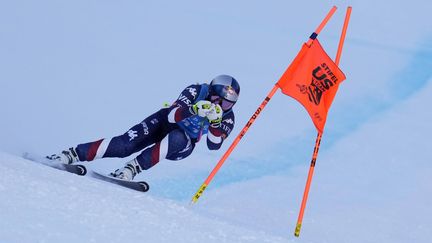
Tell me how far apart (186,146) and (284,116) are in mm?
4230

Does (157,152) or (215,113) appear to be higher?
(215,113)

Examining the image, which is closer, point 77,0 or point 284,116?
point 284,116

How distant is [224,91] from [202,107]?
323 millimetres

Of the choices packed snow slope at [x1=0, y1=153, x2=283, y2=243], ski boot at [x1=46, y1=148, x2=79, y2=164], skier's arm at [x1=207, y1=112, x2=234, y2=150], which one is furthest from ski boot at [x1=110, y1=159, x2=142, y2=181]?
packed snow slope at [x1=0, y1=153, x2=283, y2=243]

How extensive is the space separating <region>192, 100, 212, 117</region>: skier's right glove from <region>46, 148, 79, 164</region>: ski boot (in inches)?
36.4

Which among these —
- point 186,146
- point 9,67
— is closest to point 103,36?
point 9,67

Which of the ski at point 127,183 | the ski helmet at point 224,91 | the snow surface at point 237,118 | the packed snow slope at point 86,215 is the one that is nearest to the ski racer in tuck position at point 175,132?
the ski helmet at point 224,91

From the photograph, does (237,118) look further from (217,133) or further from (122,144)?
(122,144)

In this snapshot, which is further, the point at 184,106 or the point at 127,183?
the point at 184,106

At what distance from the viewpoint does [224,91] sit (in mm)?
7562

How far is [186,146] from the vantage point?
7.71 m

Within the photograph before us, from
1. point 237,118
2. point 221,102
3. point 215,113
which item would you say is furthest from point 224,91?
point 237,118

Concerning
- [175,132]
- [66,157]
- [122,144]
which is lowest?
[66,157]

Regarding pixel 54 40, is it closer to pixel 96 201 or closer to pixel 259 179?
pixel 259 179
